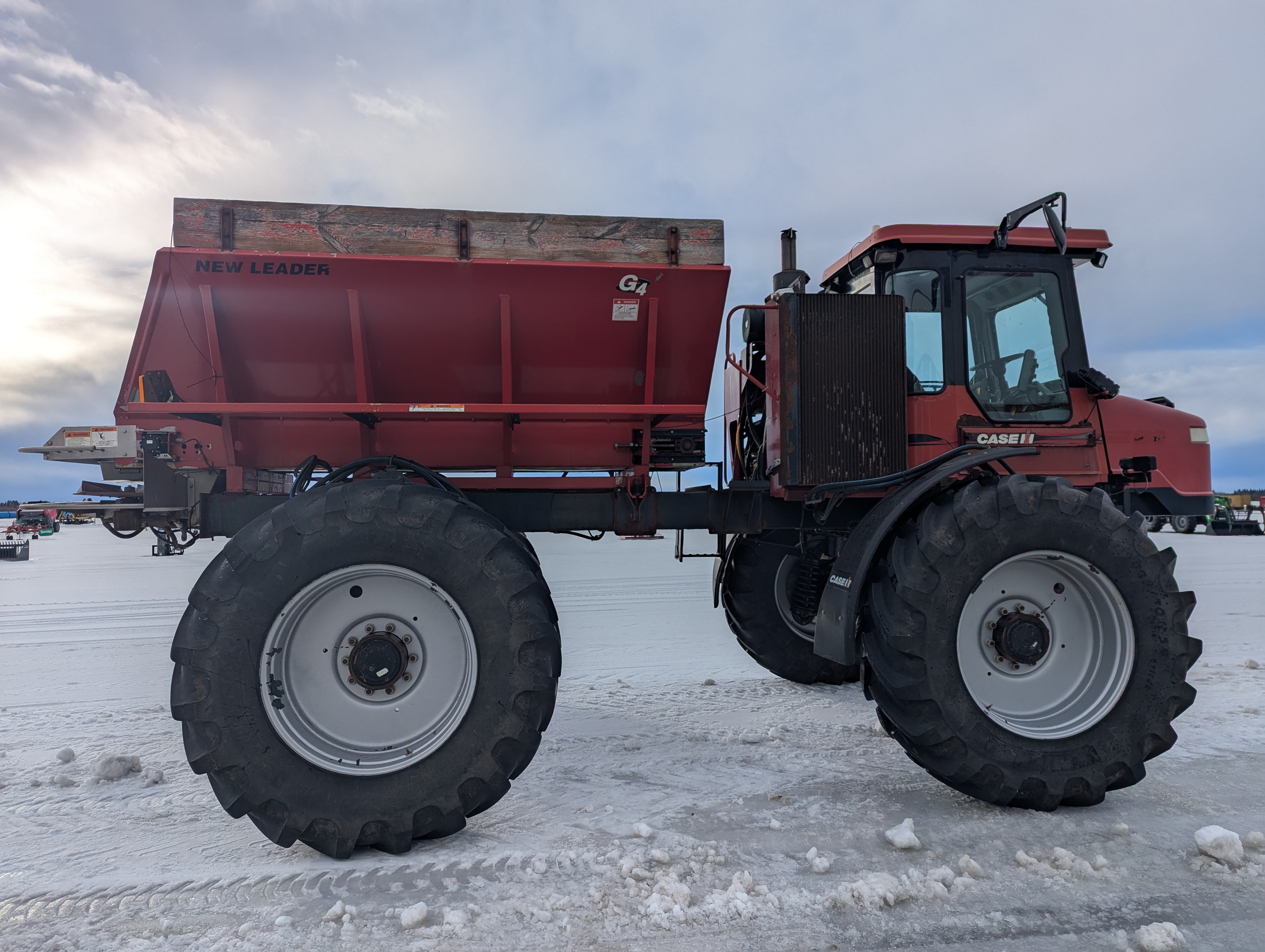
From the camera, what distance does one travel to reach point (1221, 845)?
296 centimetres

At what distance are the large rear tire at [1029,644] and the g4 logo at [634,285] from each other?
5.94ft

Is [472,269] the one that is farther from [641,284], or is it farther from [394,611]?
[394,611]

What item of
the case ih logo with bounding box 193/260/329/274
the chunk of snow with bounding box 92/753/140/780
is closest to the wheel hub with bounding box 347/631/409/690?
the chunk of snow with bounding box 92/753/140/780

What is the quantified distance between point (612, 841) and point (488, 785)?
58 centimetres

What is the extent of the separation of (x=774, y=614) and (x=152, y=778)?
396 cm

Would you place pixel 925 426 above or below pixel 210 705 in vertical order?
above

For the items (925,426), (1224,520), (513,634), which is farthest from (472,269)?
(1224,520)

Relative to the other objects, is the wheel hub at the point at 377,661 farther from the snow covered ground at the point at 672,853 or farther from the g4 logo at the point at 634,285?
the g4 logo at the point at 634,285

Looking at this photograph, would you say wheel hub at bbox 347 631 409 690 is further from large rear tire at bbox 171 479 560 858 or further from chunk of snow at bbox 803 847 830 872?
chunk of snow at bbox 803 847 830 872

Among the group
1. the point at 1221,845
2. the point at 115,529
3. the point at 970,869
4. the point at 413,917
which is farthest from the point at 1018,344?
the point at 115,529

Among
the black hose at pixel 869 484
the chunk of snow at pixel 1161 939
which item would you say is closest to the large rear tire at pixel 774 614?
the black hose at pixel 869 484

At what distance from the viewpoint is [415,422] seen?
4.22 meters

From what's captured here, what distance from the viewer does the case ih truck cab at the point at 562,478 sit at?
3195 mm

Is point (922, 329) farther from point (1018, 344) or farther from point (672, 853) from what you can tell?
point (672, 853)
